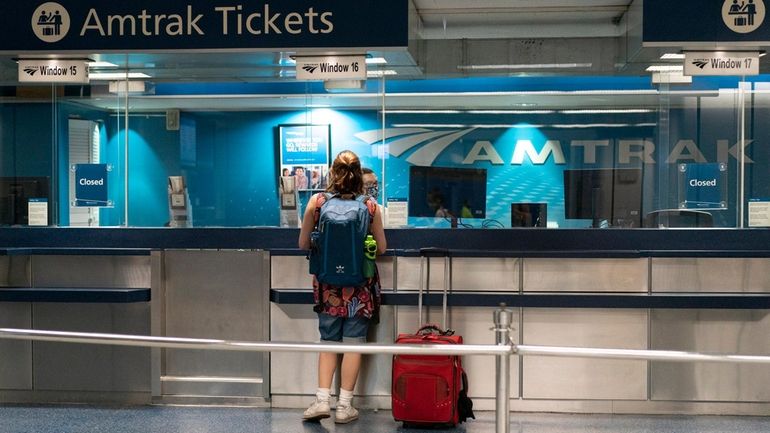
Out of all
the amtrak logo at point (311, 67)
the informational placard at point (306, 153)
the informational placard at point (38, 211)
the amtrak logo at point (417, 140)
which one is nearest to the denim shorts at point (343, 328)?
the amtrak logo at point (311, 67)

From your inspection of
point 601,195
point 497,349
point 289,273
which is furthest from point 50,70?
point 497,349

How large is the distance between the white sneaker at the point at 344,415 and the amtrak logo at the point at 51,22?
2.99 metres

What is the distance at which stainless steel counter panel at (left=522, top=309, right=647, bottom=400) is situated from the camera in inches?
213

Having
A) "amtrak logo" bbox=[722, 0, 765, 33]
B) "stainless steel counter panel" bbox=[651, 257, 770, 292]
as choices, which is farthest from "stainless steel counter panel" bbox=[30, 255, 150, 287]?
"amtrak logo" bbox=[722, 0, 765, 33]

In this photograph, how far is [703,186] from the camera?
7.01 m

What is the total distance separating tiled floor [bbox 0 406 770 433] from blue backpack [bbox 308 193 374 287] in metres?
0.84

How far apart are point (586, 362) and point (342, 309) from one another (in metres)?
1.50

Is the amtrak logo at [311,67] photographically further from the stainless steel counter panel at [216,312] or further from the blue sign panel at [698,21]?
the blue sign panel at [698,21]

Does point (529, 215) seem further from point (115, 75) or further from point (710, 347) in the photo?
point (115, 75)

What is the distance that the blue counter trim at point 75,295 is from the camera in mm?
5504

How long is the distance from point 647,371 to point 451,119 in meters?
4.01

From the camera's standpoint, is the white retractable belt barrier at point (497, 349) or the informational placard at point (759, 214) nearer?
the white retractable belt barrier at point (497, 349)

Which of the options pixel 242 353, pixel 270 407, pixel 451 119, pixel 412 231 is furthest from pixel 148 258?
pixel 451 119

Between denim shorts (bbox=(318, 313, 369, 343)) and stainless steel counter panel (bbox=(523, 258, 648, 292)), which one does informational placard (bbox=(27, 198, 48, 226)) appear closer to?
denim shorts (bbox=(318, 313, 369, 343))
